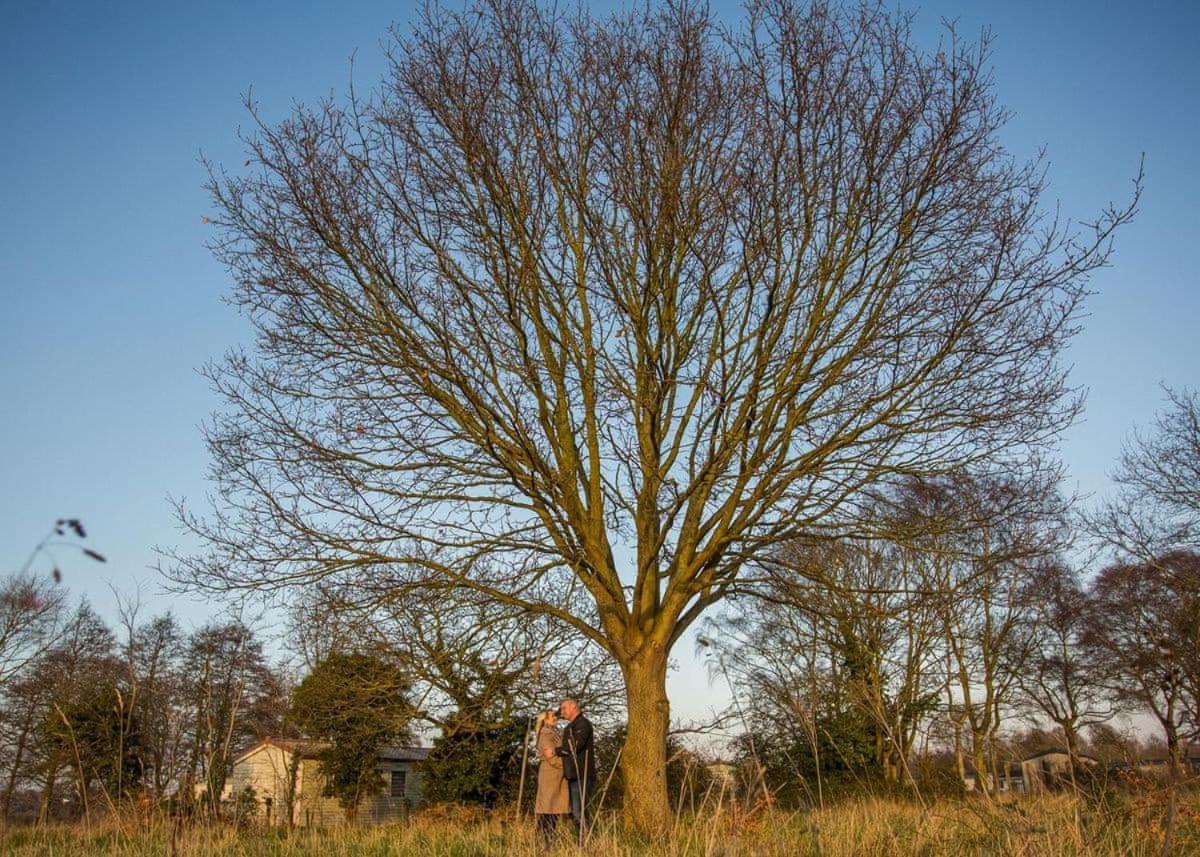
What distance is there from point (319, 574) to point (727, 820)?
663 cm

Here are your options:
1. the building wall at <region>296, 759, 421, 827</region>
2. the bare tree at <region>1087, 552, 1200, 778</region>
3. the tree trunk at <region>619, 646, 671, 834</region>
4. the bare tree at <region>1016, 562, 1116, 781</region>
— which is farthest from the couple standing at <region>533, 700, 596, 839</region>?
the bare tree at <region>1016, 562, 1116, 781</region>

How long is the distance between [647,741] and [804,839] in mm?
4511

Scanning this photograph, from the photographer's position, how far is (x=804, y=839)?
192 inches

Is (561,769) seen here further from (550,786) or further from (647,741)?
(647,741)

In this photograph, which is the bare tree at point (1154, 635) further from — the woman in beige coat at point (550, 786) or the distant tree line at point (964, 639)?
the woman in beige coat at point (550, 786)

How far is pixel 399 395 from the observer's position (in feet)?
29.8

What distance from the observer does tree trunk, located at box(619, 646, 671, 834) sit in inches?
350

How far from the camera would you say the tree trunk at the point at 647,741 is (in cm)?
889

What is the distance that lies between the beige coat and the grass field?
4.84 ft

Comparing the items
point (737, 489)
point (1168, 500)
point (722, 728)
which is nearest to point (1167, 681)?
point (1168, 500)

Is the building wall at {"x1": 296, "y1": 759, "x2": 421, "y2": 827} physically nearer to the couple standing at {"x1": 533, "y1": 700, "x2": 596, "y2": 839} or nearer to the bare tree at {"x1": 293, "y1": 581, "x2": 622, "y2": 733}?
the bare tree at {"x1": 293, "y1": 581, "x2": 622, "y2": 733}

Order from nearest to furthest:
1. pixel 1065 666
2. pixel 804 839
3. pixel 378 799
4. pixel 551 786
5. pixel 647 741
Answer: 1. pixel 804 839
2. pixel 551 786
3. pixel 647 741
4. pixel 1065 666
5. pixel 378 799

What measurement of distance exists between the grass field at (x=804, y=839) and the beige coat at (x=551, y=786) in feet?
4.84

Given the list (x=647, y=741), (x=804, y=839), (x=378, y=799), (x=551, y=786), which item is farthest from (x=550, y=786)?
(x=378, y=799)
